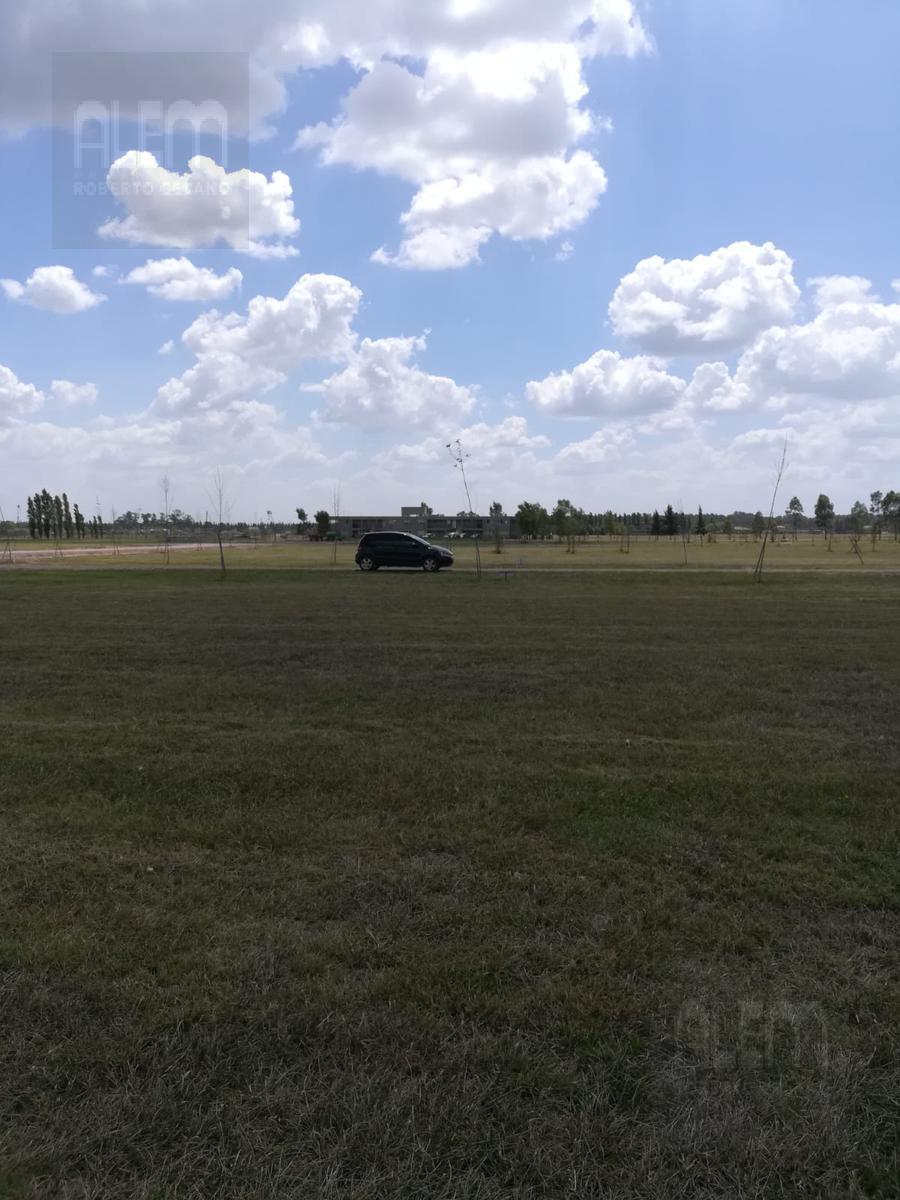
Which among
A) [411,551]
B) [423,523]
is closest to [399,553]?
[411,551]

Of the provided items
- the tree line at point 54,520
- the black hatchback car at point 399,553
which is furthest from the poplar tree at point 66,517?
the black hatchback car at point 399,553

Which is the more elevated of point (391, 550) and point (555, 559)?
point (391, 550)

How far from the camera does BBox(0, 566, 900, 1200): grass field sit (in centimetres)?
222

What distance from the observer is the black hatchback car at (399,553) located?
30891 millimetres

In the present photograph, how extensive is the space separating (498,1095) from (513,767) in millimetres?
3273

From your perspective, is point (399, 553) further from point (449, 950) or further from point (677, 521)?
point (677, 521)

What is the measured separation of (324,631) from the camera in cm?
1319

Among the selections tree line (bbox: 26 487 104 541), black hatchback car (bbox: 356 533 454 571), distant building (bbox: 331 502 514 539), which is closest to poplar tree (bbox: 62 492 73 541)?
tree line (bbox: 26 487 104 541)

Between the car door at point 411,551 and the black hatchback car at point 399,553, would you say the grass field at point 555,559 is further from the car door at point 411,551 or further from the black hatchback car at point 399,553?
the car door at point 411,551

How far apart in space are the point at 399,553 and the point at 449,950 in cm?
2851

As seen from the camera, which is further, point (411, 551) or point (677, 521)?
point (677, 521)

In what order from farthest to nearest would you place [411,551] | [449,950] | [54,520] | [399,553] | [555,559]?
1. [54,520]
2. [555,559]
3. [399,553]
4. [411,551]
5. [449,950]

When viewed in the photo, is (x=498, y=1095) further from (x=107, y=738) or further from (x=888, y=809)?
(x=107, y=738)

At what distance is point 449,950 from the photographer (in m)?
3.19
